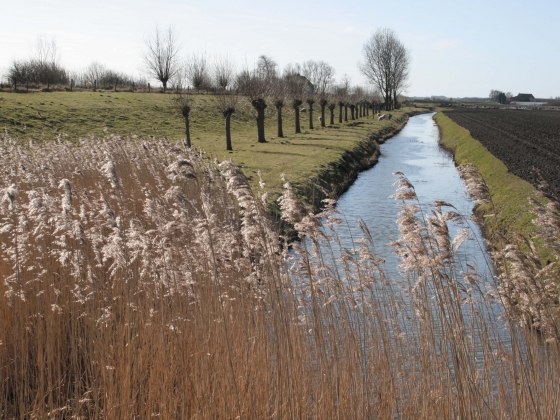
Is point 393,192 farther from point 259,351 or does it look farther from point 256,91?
point 259,351

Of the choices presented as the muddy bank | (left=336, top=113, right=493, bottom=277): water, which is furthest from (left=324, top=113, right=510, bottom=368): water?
the muddy bank

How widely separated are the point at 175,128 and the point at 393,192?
73.3ft

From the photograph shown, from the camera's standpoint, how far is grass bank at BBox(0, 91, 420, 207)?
23.8 m

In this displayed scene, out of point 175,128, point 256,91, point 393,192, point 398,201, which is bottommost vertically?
point 393,192

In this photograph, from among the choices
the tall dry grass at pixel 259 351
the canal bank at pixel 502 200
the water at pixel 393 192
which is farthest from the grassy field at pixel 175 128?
the tall dry grass at pixel 259 351

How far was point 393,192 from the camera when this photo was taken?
21.3 meters

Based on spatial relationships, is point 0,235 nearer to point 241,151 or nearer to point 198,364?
point 198,364

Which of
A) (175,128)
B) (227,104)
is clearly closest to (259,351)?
(227,104)

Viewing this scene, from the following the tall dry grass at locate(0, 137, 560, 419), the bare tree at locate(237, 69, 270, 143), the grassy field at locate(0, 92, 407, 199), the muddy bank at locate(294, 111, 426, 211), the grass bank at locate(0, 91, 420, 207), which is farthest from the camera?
the bare tree at locate(237, 69, 270, 143)

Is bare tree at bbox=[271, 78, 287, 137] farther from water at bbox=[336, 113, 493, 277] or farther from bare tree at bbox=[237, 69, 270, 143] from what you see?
water at bbox=[336, 113, 493, 277]

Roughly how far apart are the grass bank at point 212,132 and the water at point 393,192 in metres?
1.08

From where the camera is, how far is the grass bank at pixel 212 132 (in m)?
23.8

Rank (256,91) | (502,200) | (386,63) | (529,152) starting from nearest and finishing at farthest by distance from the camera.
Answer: (502,200) < (529,152) < (256,91) < (386,63)

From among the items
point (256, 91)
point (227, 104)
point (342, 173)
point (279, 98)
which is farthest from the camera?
point (279, 98)
